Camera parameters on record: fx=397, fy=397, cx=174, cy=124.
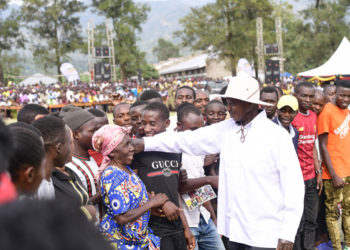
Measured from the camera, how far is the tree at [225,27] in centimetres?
3688

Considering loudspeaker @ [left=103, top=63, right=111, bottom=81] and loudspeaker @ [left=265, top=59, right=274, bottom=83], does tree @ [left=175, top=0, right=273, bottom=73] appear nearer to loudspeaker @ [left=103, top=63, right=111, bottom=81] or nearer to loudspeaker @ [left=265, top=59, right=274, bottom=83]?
loudspeaker @ [left=103, top=63, right=111, bottom=81]

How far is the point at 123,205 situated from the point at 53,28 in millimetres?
47344

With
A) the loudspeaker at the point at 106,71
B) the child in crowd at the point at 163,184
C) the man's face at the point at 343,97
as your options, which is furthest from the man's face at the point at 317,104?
the loudspeaker at the point at 106,71

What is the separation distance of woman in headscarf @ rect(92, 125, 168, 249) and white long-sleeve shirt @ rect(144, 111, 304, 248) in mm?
557

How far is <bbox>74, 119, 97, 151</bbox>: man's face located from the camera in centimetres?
329

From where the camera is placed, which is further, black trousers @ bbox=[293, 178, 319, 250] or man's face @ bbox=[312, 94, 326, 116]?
man's face @ bbox=[312, 94, 326, 116]

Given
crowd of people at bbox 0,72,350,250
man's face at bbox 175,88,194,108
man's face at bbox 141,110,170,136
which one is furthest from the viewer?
man's face at bbox 175,88,194,108

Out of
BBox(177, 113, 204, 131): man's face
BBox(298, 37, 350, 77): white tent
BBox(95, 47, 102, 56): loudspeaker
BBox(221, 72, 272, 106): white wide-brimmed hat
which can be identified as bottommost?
BBox(177, 113, 204, 131): man's face

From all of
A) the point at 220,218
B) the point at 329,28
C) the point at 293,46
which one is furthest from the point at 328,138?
the point at 293,46

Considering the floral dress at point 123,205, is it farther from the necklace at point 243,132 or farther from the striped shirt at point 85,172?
the necklace at point 243,132

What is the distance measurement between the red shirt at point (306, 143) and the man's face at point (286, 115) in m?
0.22

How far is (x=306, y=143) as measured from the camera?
4656 mm

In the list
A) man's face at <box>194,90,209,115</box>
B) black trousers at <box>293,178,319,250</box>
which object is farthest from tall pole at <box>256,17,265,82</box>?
black trousers at <box>293,178,319,250</box>

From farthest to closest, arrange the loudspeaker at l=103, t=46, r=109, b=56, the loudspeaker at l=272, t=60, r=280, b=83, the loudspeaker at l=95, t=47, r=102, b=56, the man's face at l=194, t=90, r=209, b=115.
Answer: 1. the loudspeaker at l=103, t=46, r=109, b=56
2. the loudspeaker at l=95, t=47, r=102, b=56
3. the loudspeaker at l=272, t=60, r=280, b=83
4. the man's face at l=194, t=90, r=209, b=115
